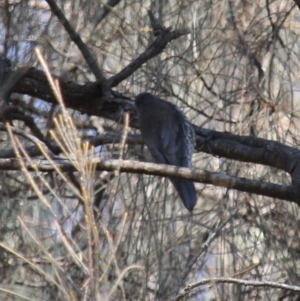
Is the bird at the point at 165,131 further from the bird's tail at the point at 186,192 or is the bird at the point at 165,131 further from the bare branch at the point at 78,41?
the bare branch at the point at 78,41

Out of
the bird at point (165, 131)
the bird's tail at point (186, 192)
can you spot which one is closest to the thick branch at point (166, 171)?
the bird's tail at point (186, 192)

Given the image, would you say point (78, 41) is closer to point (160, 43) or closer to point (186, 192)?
point (160, 43)

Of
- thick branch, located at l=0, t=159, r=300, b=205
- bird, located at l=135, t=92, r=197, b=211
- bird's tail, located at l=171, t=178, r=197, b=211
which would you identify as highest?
bird, located at l=135, t=92, r=197, b=211

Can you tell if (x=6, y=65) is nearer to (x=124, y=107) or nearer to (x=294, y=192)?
(x=124, y=107)

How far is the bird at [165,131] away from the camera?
369cm

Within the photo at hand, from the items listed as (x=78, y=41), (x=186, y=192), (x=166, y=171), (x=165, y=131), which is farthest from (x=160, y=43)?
(x=165, y=131)

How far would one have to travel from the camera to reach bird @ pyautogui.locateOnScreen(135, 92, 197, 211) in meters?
3.69

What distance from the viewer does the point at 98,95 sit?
377 centimetres

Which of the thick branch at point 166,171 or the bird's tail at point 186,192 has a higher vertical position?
the bird's tail at point 186,192

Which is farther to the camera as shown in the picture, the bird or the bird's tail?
the bird

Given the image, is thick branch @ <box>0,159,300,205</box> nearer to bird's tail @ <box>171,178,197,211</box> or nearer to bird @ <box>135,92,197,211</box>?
bird's tail @ <box>171,178,197,211</box>

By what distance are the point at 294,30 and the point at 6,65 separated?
52.4 inches

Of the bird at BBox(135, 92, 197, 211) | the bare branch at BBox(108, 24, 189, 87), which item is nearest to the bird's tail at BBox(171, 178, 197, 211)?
the bird at BBox(135, 92, 197, 211)

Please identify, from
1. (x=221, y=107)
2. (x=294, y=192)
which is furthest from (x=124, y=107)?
(x=294, y=192)
